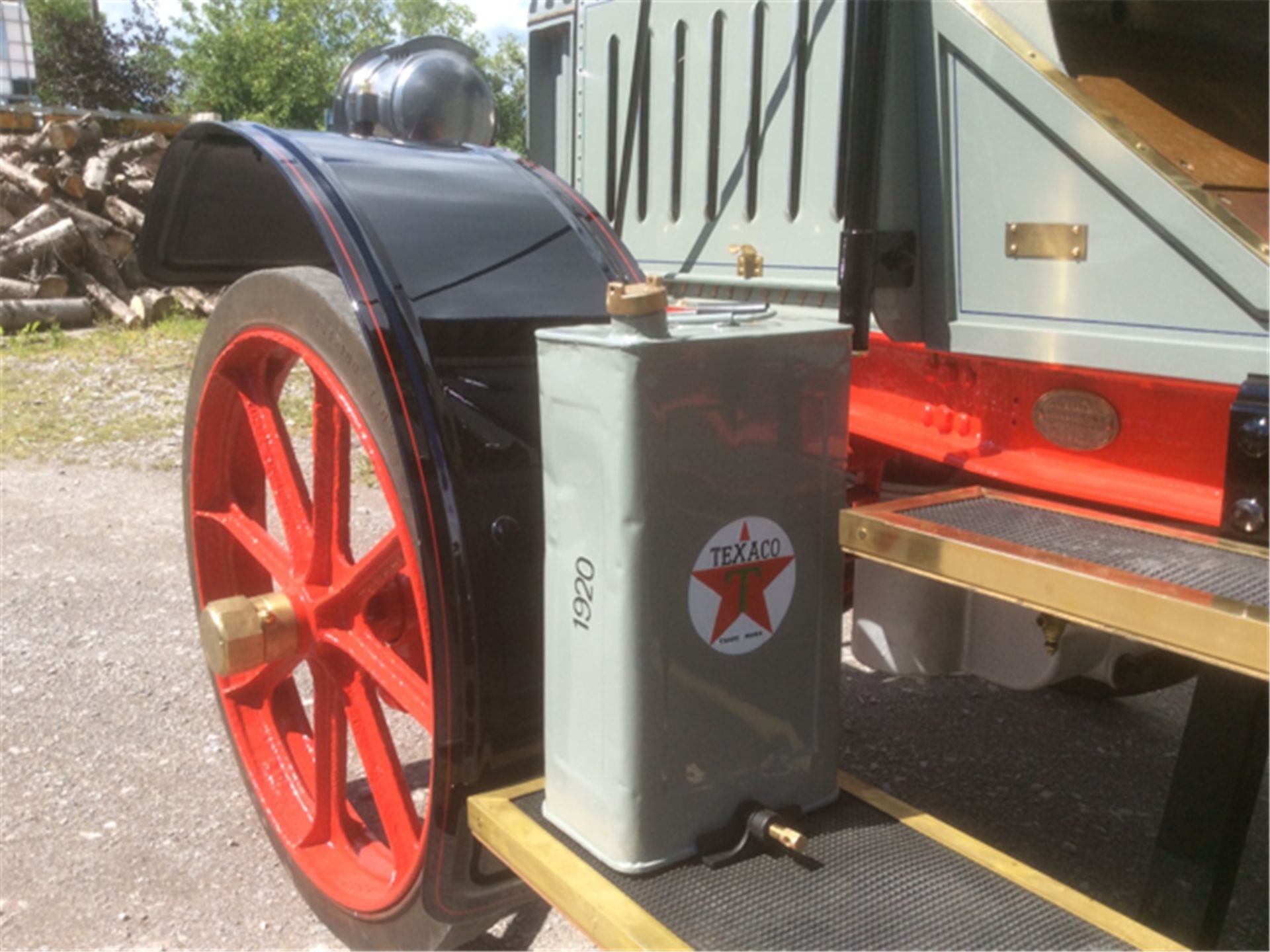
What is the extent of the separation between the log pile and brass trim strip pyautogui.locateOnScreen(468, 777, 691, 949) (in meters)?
8.18

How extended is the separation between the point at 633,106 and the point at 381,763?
1.17 metres

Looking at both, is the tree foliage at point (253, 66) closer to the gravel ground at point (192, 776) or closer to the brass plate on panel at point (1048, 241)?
the gravel ground at point (192, 776)

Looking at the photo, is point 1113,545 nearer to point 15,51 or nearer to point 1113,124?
point 1113,124

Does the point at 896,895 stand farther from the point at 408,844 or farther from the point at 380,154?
the point at 380,154

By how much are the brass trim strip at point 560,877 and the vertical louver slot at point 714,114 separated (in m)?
0.96

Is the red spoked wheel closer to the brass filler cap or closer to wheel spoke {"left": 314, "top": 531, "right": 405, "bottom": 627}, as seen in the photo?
wheel spoke {"left": 314, "top": 531, "right": 405, "bottom": 627}

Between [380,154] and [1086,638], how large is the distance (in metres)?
1.23

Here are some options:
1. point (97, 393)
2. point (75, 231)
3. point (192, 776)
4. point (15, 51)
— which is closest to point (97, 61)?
point (15, 51)

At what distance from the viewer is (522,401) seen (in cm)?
163

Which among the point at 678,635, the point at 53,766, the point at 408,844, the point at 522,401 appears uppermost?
the point at 522,401

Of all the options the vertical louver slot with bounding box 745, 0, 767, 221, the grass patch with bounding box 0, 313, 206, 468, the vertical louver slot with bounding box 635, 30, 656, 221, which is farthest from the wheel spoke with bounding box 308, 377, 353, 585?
the grass patch with bounding box 0, 313, 206, 468

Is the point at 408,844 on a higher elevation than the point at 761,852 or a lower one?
lower

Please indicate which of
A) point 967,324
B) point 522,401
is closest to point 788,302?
point 967,324

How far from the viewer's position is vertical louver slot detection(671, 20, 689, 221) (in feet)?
6.57
